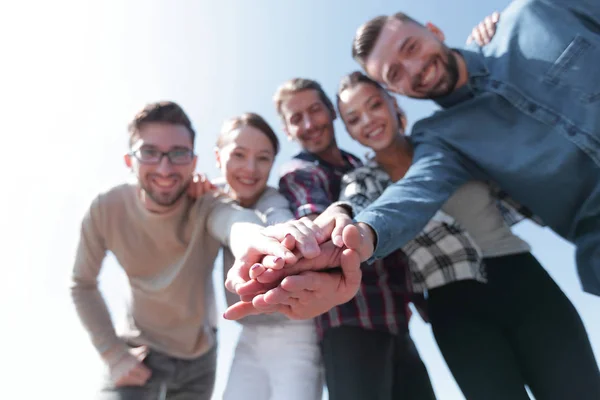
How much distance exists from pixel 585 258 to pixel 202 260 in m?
2.17

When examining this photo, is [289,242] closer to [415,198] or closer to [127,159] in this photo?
[415,198]

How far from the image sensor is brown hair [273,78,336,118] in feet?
10.4

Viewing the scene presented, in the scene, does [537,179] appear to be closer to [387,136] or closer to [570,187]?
[570,187]

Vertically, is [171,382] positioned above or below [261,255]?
below

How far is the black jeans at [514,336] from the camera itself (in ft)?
6.28

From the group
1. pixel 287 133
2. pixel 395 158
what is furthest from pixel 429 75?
pixel 287 133

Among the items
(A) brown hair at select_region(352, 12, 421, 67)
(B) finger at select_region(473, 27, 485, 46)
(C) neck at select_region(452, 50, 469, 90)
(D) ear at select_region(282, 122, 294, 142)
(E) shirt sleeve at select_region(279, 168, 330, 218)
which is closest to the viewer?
(E) shirt sleeve at select_region(279, 168, 330, 218)

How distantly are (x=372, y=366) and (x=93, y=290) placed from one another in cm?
206

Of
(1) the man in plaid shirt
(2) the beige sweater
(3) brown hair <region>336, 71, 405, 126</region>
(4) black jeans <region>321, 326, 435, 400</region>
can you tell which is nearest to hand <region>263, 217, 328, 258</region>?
(1) the man in plaid shirt

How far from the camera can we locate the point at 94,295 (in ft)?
10.0

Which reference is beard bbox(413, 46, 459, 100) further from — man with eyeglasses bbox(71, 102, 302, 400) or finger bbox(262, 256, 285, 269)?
finger bbox(262, 256, 285, 269)

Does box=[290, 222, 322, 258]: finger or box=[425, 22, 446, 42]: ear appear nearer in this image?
box=[290, 222, 322, 258]: finger

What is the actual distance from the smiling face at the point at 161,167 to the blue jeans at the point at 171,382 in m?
1.03

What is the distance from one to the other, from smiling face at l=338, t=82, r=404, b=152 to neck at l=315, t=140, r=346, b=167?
0.25m
